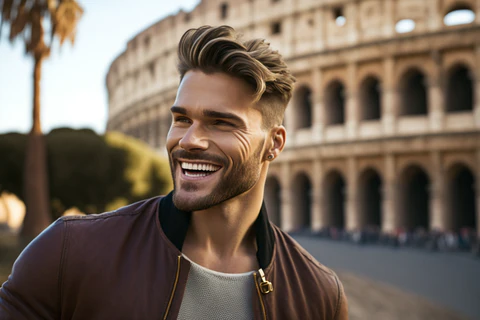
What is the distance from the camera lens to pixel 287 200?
26.7 metres

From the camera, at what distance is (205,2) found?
3106cm

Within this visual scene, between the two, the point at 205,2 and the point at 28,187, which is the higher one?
the point at 205,2

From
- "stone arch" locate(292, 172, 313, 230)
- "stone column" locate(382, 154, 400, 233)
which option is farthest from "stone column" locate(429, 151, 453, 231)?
"stone arch" locate(292, 172, 313, 230)

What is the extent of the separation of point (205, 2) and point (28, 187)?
2013cm

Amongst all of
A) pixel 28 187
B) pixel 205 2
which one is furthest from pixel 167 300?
pixel 205 2

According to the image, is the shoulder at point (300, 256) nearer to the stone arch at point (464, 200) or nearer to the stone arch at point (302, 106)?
the stone arch at point (464, 200)

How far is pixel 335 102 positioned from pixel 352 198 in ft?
17.3

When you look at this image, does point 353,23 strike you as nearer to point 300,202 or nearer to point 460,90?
point 460,90

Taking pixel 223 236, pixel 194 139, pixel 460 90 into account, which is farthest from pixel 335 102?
pixel 194 139

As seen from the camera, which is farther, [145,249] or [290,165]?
[290,165]

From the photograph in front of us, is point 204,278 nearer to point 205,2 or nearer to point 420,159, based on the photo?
point 420,159

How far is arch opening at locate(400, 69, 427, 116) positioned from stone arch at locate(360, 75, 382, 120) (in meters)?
1.45

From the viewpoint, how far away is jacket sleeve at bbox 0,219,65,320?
4.74 ft

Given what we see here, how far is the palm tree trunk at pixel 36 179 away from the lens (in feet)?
44.3
